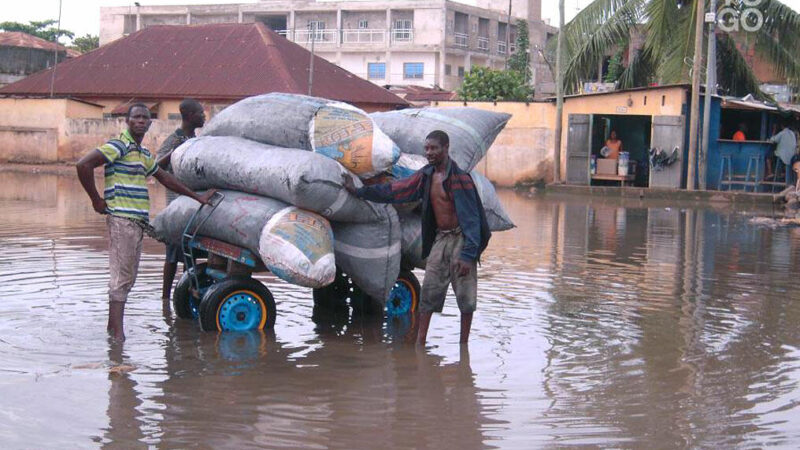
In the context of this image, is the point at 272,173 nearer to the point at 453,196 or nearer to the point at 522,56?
the point at 453,196

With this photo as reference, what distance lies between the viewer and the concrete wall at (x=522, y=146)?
27.6m

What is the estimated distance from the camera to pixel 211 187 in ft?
24.2

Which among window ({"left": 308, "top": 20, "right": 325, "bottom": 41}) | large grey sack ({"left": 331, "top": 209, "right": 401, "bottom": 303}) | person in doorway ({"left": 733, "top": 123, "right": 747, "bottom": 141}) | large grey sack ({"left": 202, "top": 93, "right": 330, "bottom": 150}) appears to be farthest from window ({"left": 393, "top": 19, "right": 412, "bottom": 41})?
large grey sack ({"left": 331, "top": 209, "right": 401, "bottom": 303})

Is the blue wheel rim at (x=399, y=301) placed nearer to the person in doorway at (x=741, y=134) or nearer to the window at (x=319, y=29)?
the person in doorway at (x=741, y=134)

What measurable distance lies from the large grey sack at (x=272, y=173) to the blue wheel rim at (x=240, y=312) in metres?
0.75

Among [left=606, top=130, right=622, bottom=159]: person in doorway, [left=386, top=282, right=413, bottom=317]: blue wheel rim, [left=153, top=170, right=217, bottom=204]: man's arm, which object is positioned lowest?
[left=386, top=282, right=413, bottom=317]: blue wheel rim

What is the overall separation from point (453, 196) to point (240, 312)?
1.69 meters

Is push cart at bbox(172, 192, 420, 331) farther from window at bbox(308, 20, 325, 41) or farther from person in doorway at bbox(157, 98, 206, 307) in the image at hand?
window at bbox(308, 20, 325, 41)

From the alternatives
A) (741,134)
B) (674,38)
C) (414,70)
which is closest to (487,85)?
(674,38)

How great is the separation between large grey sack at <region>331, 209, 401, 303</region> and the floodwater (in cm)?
42

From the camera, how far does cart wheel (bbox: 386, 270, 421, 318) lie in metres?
8.32

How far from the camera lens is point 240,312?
723 centimetres

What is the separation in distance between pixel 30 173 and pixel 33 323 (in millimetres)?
22822

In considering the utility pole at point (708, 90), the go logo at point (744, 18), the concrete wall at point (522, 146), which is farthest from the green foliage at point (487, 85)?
the utility pole at point (708, 90)
